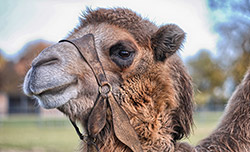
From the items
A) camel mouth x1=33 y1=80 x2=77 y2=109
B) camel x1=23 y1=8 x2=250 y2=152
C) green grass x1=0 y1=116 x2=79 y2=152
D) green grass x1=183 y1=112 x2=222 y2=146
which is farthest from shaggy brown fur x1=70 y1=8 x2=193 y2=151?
green grass x1=0 y1=116 x2=79 y2=152

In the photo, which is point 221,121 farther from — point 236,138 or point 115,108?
point 115,108

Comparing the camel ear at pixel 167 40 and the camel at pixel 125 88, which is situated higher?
the camel ear at pixel 167 40

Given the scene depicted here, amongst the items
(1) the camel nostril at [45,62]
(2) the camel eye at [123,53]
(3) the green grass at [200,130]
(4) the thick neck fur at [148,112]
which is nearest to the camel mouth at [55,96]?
(1) the camel nostril at [45,62]

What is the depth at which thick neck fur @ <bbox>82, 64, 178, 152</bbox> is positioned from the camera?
2.99 m

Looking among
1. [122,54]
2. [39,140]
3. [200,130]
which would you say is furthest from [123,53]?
[200,130]

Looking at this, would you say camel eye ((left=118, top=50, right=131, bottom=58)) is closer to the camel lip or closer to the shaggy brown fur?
the shaggy brown fur

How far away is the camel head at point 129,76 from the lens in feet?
9.05

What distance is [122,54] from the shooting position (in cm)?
306

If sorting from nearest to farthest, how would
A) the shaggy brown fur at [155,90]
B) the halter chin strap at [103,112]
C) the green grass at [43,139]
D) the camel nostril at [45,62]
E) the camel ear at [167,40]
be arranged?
1. the camel nostril at [45,62]
2. the halter chin strap at [103,112]
3. the shaggy brown fur at [155,90]
4. the camel ear at [167,40]
5. the green grass at [43,139]

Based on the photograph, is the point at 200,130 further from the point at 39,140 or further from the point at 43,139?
the point at 39,140

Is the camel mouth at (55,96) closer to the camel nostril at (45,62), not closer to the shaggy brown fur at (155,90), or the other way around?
the camel nostril at (45,62)

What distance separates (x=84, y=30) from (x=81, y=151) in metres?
1.26

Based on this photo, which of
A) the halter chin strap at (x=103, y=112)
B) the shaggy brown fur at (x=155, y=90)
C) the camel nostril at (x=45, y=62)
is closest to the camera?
the camel nostril at (x=45, y=62)

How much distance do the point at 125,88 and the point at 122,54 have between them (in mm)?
332
